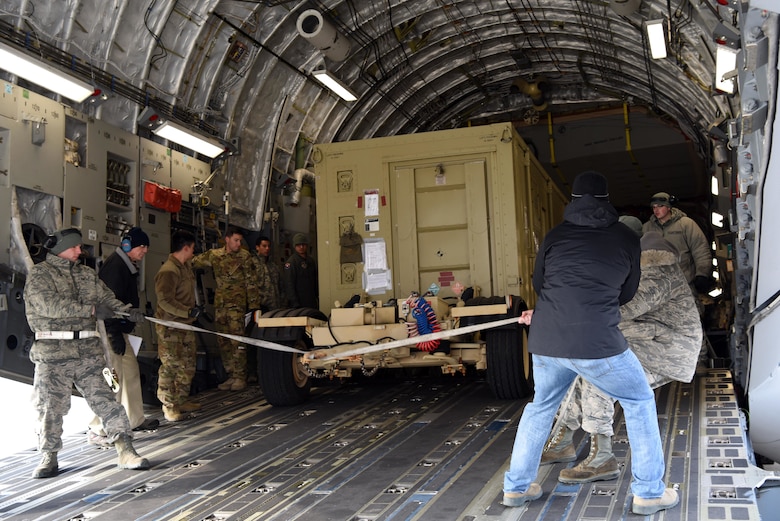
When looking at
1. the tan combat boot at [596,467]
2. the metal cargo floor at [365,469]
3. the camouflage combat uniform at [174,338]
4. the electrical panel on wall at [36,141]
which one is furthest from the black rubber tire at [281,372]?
the tan combat boot at [596,467]

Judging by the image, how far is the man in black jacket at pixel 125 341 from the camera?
6.52 metres

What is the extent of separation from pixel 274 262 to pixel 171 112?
8.67ft

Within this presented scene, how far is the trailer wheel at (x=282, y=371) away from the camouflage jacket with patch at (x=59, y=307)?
1.86 meters

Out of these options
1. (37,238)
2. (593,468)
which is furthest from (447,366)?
(37,238)

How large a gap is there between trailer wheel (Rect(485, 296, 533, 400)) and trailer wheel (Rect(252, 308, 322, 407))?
65.9 inches

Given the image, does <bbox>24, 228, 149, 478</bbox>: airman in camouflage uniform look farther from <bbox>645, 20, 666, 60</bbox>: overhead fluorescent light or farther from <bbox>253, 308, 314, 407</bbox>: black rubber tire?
<bbox>645, 20, 666, 60</bbox>: overhead fluorescent light

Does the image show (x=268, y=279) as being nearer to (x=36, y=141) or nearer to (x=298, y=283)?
(x=298, y=283)

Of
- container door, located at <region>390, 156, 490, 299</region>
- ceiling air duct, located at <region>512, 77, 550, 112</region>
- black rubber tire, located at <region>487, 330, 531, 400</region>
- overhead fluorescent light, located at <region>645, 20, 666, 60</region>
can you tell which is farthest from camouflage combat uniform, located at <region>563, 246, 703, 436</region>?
ceiling air duct, located at <region>512, 77, 550, 112</region>

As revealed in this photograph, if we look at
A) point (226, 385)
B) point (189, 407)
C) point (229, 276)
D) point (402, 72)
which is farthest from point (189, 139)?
point (402, 72)

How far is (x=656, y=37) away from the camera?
9008mm

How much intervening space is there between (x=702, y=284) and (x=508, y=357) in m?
2.36

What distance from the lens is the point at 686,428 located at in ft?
18.1

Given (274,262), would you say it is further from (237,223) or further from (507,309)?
(507,309)

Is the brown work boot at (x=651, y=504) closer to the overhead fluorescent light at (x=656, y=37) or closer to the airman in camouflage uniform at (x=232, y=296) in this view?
the airman in camouflage uniform at (x=232, y=296)
